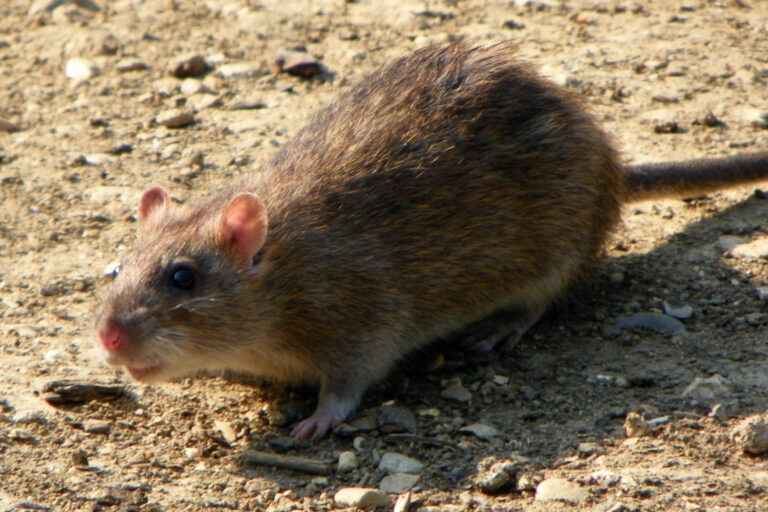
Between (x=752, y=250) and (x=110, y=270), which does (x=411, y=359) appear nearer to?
(x=110, y=270)

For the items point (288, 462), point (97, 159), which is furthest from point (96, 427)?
point (97, 159)

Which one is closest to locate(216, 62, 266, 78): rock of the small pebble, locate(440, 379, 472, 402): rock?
locate(440, 379, 472, 402): rock

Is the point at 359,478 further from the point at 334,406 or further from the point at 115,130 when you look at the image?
the point at 115,130

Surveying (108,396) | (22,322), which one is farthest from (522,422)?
(22,322)

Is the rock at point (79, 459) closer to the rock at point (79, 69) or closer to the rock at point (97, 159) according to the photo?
the rock at point (97, 159)

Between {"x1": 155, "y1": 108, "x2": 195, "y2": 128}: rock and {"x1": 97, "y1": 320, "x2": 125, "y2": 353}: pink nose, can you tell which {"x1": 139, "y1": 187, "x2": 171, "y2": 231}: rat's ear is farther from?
{"x1": 155, "y1": 108, "x2": 195, "y2": 128}: rock

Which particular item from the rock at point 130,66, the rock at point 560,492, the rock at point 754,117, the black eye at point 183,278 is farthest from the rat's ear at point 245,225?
the rock at point 130,66
